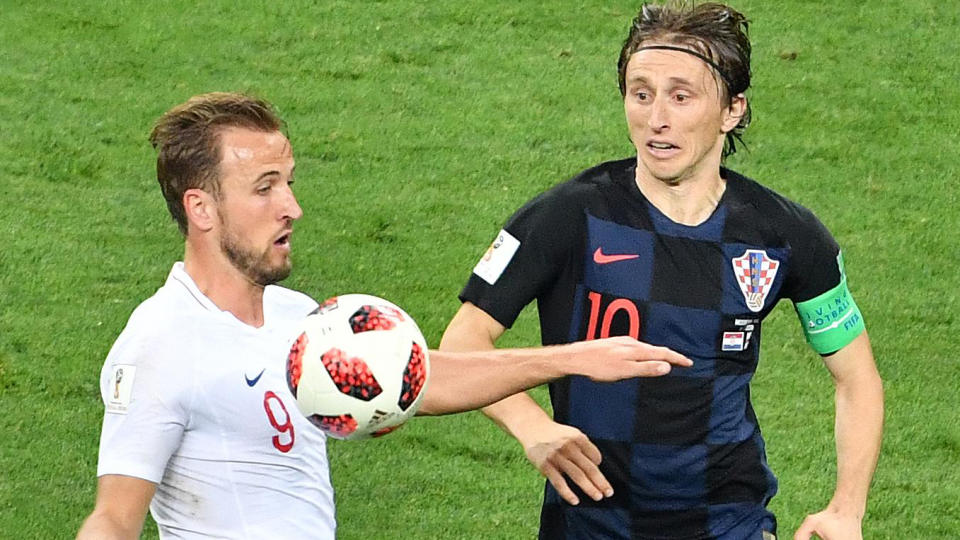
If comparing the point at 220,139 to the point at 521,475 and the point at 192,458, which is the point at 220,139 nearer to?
the point at 192,458

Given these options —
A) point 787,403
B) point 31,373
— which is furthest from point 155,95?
point 787,403

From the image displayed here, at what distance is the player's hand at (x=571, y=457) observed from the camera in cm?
508

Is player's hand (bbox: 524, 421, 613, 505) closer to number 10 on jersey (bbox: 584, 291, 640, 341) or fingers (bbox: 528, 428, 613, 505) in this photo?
fingers (bbox: 528, 428, 613, 505)

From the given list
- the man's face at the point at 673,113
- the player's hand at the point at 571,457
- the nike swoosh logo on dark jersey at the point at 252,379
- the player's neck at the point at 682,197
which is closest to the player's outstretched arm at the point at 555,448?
the player's hand at the point at 571,457

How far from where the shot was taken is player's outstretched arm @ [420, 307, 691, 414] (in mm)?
4512

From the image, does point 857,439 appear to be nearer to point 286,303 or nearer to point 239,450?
point 286,303

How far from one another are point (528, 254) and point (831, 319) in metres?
1.01

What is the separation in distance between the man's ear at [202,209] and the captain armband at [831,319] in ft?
6.16

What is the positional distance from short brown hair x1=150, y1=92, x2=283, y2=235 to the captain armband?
5.82ft

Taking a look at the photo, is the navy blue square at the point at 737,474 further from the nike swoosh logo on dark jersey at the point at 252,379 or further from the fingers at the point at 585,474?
the nike swoosh logo on dark jersey at the point at 252,379

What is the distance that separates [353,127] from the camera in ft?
38.9

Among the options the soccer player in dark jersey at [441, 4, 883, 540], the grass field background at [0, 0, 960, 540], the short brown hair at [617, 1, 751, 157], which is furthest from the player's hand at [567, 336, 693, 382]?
the grass field background at [0, 0, 960, 540]

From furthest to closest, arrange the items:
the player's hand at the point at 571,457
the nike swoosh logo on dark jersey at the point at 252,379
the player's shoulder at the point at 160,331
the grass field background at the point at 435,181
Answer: the grass field background at the point at 435,181 → the player's hand at the point at 571,457 → the nike swoosh logo on dark jersey at the point at 252,379 → the player's shoulder at the point at 160,331

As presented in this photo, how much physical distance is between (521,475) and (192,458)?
3869mm
